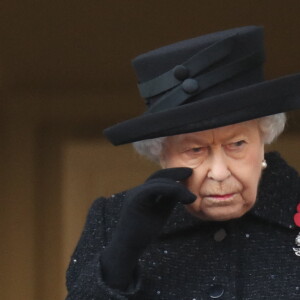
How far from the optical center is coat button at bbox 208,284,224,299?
226 cm

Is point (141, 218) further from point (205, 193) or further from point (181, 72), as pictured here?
point (181, 72)

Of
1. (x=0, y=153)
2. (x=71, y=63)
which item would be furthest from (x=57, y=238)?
(x=71, y=63)

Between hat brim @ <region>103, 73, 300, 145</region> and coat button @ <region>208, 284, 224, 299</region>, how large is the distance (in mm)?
348

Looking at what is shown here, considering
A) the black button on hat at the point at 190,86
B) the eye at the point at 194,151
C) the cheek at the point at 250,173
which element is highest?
the black button on hat at the point at 190,86

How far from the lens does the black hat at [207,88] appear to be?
83.5 inches

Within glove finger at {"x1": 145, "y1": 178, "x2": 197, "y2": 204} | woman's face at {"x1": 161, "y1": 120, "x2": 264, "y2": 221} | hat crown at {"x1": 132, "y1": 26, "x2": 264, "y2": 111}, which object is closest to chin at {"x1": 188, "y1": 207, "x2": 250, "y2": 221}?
woman's face at {"x1": 161, "y1": 120, "x2": 264, "y2": 221}

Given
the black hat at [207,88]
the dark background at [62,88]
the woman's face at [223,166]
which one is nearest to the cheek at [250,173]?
the woman's face at [223,166]

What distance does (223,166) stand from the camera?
2.16 m

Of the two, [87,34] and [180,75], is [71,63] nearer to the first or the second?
[87,34]

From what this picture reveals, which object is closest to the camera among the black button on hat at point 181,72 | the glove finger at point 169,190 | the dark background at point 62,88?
the glove finger at point 169,190

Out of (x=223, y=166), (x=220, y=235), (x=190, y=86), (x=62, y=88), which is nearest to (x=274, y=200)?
(x=220, y=235)

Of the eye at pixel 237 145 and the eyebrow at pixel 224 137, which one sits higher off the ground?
the eyebrow at pixel 224 137

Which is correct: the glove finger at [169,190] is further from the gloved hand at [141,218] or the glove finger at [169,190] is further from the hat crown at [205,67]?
the hat crown at [205,67]

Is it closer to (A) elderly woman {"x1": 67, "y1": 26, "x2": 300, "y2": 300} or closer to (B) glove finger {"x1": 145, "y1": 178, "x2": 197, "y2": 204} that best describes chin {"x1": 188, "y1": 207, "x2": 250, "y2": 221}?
(A) elderly woman {"x1": 67, "y1": 26, "x2": 300, "y2": 300}
